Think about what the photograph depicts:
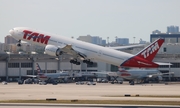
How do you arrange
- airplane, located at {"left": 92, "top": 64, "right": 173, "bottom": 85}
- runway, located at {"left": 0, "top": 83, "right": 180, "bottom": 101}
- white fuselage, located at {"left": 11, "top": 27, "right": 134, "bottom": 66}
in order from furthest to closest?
airplane, located at {"left": 92, "top": 64, "right": 173, "bottom": 85} < white fuselage, located at {"left": 11, "top": 27, "right": 134, "bottom": 66} < runway, located at {"left": 0, "top": 83, "right": 180, "bottom": 101}

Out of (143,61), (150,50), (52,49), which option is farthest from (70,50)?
(150,50)

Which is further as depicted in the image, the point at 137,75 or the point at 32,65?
the point at 32,65

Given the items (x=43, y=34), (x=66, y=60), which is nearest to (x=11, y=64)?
(x=66, y=60)

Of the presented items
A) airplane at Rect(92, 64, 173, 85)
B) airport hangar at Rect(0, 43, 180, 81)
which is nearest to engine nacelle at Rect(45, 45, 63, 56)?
airplane at Rect(92, 64, 173, 85)

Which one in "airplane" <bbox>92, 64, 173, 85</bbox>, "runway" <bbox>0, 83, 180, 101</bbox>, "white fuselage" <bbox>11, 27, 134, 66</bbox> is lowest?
"runway" <bbox>0, 83, 180, 101</bbox>

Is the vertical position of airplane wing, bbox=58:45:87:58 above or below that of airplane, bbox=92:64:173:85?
above

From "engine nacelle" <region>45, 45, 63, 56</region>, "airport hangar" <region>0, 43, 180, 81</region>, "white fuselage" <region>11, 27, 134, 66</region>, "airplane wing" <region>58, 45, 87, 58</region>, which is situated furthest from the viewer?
"airport hangar" <region>0, 43, 180, 81</region>

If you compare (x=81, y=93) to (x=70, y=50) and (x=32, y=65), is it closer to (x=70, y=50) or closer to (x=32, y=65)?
(x=70, y=50)

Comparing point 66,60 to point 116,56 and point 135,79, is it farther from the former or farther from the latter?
point 116,56

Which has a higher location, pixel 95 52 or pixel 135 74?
pixel 95 52

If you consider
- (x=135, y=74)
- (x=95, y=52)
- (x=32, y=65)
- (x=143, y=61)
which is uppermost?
(x=32, y=65)

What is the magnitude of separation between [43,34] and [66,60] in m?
70.5

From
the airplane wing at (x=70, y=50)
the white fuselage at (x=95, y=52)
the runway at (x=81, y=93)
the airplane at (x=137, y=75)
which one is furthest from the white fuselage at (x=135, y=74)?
the runway at (x=81, y=93)

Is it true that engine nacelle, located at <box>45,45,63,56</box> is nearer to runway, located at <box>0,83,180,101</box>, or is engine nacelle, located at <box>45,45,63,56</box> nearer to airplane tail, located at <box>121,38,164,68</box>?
runway, located at <box>0,83,180,101</box>
